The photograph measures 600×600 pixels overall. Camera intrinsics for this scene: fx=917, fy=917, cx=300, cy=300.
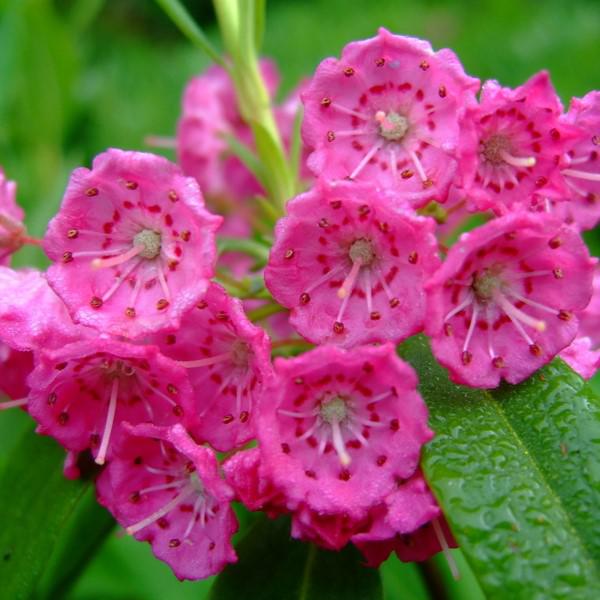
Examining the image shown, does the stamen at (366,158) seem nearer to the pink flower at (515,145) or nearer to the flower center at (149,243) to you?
the pink flower at (515,145)

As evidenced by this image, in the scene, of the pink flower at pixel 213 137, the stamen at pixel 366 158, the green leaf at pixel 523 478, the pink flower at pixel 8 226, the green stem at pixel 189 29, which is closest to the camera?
the green leaf at pixel 523 478

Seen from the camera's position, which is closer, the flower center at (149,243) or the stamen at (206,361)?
the stamen at (206,361)

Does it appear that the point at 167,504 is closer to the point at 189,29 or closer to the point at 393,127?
the point at 393,127

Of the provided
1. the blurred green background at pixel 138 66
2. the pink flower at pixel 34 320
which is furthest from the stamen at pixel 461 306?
the blurred green background at pixel 138 66

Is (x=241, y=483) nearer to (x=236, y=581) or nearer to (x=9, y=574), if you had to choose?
(x=236, y=581)

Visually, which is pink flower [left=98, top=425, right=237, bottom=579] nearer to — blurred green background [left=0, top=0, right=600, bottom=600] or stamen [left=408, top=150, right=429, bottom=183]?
stamen [left=408, top=150, right=429, bottom=183]

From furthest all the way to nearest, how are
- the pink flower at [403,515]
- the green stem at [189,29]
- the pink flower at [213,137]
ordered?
1. the pink flower at [213,137]
2. the green stem at [189,29]
3. the pink flower at [403,515]
